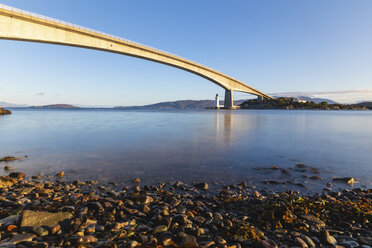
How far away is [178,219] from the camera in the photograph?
2957 mm

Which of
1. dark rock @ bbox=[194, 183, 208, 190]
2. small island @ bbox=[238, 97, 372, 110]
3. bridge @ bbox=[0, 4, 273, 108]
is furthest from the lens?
small island @ bbox=[238, 97, 372, 110]

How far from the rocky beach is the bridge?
92.8 ft

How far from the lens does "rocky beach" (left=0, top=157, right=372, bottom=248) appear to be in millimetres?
2461

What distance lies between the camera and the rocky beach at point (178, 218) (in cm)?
246

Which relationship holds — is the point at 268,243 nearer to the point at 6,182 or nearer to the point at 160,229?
the point at 160,229

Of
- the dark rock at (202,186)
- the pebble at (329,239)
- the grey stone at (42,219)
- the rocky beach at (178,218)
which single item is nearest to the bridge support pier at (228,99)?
the dark rock at (202,186)

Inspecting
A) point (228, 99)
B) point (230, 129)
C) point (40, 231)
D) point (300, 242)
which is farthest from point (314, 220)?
point (228, 99)

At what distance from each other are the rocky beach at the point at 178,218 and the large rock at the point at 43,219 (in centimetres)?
1

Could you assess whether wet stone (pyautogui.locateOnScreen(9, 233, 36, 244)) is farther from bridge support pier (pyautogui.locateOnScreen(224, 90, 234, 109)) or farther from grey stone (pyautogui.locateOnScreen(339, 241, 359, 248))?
bridge support pier (pyautogui.locateOnScreen(224, 90, 234, 109))

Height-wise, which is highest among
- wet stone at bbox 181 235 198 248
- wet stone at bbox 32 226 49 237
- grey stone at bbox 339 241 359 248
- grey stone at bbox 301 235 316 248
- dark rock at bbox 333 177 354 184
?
wet stone at bbox 32 226 49 237

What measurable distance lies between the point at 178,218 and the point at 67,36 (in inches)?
1416

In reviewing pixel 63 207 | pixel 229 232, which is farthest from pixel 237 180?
pixel 63 207

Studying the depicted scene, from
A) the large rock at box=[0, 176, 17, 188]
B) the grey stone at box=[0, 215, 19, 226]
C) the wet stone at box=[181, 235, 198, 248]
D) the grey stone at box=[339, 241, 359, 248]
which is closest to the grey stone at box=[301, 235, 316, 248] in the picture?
the grey stone at box=[339, 241, 359, 248]

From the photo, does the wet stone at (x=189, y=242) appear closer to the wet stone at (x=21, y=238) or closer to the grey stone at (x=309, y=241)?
the grey stone at (x=309, y=241)
